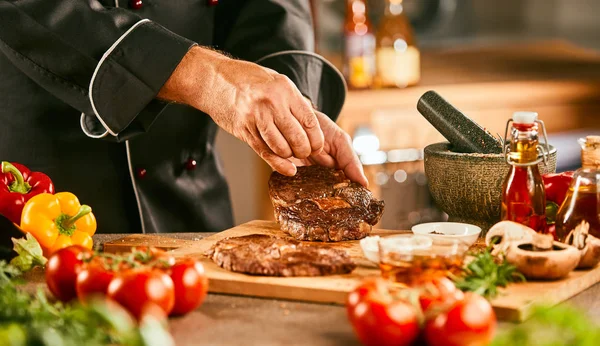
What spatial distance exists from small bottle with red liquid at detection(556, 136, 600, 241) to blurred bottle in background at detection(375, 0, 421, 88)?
2.90 metres

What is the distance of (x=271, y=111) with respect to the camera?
2.13 m

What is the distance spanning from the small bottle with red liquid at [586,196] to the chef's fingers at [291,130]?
2.13 ft

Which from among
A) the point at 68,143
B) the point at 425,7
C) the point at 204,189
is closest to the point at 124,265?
the point at 68,143

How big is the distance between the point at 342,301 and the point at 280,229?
67 cm

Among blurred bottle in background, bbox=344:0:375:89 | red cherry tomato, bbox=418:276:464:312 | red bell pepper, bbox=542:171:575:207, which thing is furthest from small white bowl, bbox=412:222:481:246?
blurred bottle in background, bbox=344:0:375:89

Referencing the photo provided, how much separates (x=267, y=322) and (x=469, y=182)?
84 centimetres

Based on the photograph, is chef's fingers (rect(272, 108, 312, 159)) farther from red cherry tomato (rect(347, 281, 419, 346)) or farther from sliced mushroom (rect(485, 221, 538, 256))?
red cherry tomato (rect(347, 281, 419, 346))

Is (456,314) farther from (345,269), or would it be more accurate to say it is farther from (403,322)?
(345,269)

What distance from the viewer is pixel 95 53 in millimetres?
2182

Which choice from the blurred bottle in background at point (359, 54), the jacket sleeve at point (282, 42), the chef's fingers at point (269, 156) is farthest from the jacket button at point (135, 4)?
the blurred bottle in background at point (359, 54)

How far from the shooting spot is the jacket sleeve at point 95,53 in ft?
7.01

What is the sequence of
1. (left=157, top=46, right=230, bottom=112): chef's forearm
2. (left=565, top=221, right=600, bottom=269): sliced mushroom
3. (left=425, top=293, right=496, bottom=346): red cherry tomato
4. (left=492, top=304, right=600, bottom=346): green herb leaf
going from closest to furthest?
(left=492, top=304, right=600, bottom=346): green herb leaf → (left=425, top=293, right=496, bottom=346): red cherry tomato → (left=565, top=221, right=600, bottom=269): sliced mushroom → (left=157, top=46, right=230, bottom=112): chef's forearm

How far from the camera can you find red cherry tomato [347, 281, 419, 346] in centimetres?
136

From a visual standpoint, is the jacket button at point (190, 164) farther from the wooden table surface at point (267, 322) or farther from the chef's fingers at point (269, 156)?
the wooden table surface at point (267, 322)
